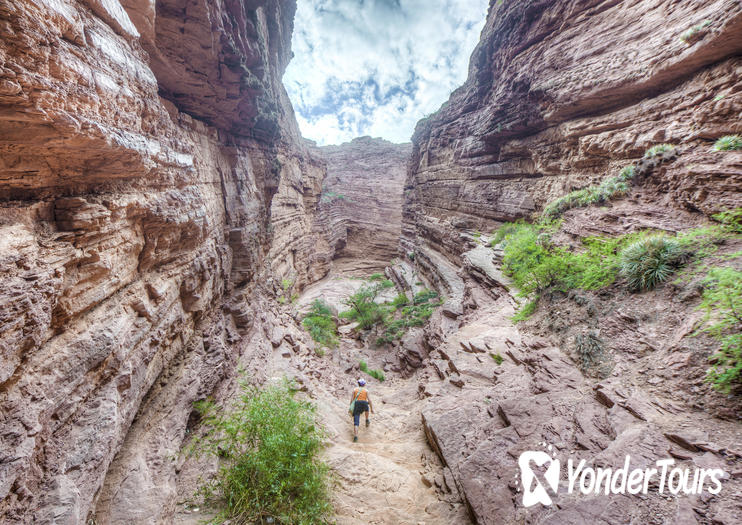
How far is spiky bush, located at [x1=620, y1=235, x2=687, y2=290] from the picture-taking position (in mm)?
3859

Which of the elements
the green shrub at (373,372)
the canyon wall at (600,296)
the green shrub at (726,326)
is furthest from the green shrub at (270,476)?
the green shrub at (373,372)

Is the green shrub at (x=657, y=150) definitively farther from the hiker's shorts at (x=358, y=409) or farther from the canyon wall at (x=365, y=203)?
the canyon wall at (x=365, y=203)

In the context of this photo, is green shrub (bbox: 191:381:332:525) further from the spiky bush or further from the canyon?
the spiky bush

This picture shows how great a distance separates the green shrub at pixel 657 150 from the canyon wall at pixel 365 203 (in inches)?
847

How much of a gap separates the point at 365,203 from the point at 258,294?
950 inches

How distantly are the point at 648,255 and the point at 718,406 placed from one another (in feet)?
7.99

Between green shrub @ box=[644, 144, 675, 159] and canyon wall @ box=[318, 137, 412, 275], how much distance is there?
21516 millimetres

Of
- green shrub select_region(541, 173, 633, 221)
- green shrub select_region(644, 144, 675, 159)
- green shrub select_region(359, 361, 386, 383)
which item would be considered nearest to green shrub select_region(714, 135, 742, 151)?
green shrub select_region(644, 144, 675, 159)

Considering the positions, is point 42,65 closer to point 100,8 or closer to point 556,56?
point 100,8

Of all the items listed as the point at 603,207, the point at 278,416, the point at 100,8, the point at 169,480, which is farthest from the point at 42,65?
the point at 603,207

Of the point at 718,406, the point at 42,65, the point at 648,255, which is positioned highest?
the point at 42,65

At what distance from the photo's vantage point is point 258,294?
947cm

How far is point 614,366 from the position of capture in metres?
3.44

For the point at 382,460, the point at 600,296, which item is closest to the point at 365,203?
the point at 600,296
